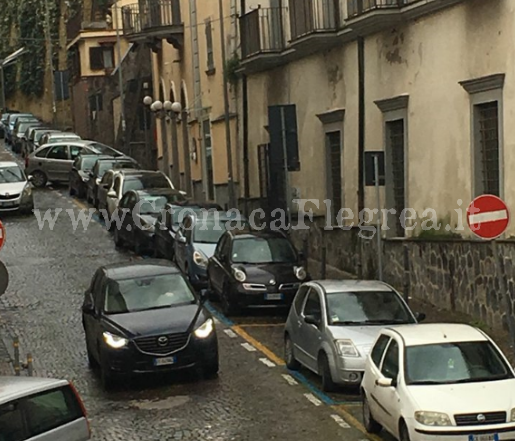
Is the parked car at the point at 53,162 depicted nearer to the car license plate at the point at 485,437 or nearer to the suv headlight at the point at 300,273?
the suv headlight at the point at 300,273

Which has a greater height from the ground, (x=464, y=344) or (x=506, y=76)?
(x=506, y=76)

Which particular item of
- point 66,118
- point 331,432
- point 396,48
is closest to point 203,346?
point 331,432

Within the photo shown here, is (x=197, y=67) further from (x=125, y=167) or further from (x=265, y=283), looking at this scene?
(x=265, y=283)

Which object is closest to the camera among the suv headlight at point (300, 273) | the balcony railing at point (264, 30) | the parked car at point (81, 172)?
the suv headlight at point (300, 273)

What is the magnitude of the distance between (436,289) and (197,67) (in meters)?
23.3

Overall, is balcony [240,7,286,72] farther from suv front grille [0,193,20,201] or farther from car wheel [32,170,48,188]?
car wheel [32,170,48,188]

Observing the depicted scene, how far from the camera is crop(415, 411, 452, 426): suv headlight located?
12812 millimetres

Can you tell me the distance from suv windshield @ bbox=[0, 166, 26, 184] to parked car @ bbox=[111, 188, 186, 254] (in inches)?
262

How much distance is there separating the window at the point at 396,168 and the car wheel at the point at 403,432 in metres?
13.8

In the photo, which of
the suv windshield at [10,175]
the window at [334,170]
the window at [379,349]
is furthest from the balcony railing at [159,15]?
the window at [379,349]

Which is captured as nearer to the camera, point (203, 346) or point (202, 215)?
point (203, 346)

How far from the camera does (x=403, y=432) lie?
13.2 metres

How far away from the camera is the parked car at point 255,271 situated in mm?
23859

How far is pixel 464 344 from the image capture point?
14.2 m
